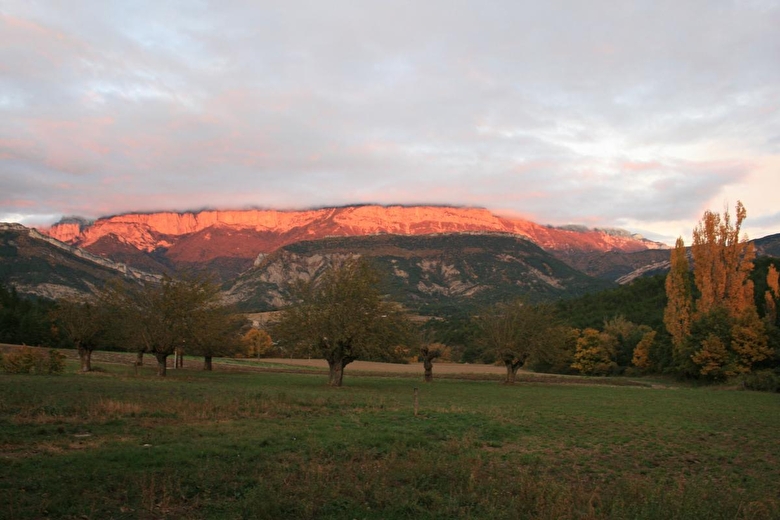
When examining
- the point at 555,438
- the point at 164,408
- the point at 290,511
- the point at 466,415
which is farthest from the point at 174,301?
the point at 290,511

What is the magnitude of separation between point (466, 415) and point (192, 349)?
40.0 m

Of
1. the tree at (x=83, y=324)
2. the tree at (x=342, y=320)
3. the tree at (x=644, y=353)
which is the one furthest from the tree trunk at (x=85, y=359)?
the tree at (x=644, y=353)

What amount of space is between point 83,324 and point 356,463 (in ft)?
138

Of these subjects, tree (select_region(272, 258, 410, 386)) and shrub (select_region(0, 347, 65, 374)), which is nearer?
shrub (select_region(0, 347, 65, 374))

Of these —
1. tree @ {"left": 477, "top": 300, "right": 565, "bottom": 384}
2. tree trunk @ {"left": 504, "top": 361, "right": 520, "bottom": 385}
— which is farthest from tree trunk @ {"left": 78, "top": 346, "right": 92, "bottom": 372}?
tree trunk @ {"left": 504, "top": 361, "right": 520, "bottom": 385}

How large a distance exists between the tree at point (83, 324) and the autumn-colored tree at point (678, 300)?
228ft

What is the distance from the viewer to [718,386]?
58.5 metres

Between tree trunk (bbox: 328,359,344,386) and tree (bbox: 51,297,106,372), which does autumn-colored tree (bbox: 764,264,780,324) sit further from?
tree (bbox: 51,297,106,372)

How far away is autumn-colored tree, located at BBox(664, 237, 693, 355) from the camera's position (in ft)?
244

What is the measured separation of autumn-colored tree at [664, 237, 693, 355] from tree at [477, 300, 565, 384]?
26422mm

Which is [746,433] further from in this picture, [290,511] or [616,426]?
[290,511]

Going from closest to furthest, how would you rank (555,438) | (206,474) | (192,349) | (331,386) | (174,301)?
1. (206,474)
2. (555,438)
3. (331,386)
4. (174,301)
5. (192,349)

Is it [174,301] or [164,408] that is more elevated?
[174,301]

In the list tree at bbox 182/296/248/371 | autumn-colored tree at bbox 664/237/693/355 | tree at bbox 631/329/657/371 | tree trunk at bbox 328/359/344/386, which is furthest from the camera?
tree at bbox 631/329/657/371
